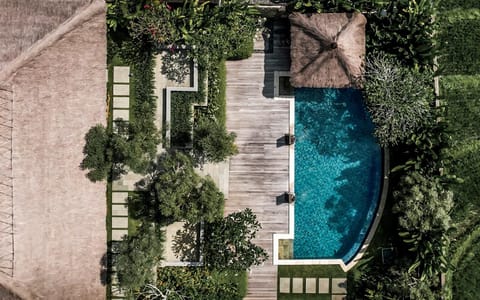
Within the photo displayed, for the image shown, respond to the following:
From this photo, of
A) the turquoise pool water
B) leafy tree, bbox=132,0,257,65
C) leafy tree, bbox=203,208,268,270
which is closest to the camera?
leafy tree, bbox=132,0,257,65

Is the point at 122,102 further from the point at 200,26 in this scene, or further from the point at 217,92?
the point at 200,26

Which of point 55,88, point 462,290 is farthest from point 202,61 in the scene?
point 462,290

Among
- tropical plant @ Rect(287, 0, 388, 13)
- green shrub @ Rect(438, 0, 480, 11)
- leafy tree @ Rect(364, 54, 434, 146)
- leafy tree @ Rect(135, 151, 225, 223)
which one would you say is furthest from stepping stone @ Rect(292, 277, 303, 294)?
green shrub @ Rect(438, 0, 480, 11)

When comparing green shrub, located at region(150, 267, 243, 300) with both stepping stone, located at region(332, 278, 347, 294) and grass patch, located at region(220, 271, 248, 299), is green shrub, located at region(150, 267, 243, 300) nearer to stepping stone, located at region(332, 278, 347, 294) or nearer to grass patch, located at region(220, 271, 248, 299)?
grass patch, located at region(220, 271, 248, 299)

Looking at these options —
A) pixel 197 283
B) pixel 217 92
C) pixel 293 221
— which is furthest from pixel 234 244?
pixel 217 92

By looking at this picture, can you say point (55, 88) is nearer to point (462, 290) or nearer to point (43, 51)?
point (43, 51)
